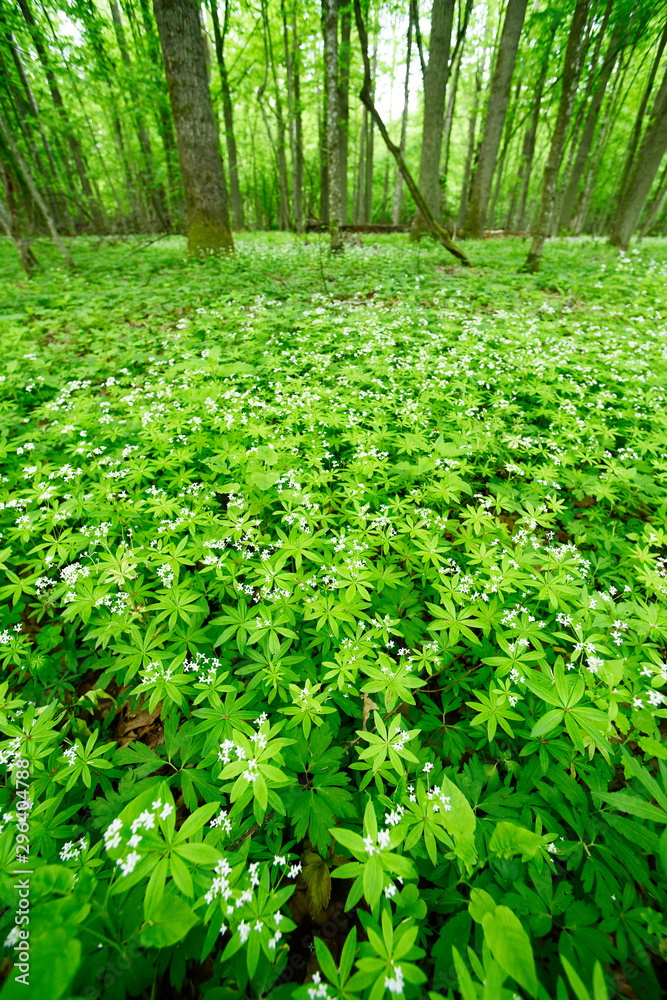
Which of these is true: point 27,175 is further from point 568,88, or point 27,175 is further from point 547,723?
point 547,723

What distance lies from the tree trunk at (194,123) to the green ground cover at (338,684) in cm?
832

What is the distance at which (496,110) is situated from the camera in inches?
582

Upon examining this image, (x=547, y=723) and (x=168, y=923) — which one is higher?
(x=547, y=723)

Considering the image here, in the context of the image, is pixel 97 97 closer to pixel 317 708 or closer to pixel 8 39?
pixel 8 39

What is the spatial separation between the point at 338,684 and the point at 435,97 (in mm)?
18809

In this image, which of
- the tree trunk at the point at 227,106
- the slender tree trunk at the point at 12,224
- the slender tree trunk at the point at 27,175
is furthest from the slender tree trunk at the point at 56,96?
the tree trunk at the point at 227,106

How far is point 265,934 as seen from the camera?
1.54 m

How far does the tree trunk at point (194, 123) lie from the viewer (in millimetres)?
9531

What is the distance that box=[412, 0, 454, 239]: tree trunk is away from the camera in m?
13.0

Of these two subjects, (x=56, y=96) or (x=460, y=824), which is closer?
(x=460, y=824)

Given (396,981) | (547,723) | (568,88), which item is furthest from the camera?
(568,88)

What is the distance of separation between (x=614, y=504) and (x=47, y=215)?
530 inches

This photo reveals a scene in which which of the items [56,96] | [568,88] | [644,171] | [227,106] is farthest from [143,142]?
[644,171]

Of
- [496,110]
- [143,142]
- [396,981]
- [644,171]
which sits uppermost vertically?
[496,110]
